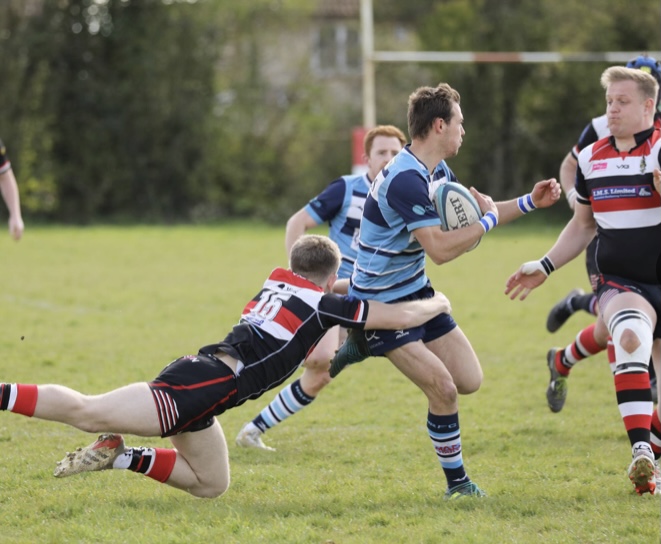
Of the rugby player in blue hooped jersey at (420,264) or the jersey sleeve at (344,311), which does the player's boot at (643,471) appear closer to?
the rugby player in blue hooped jersey at (420,264)

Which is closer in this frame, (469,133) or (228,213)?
(469,133)

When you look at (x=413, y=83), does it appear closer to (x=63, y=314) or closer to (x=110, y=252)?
(x=110, y=252)

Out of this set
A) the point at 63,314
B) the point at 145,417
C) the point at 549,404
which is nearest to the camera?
the point at 145,417

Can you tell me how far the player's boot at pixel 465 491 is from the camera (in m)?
5.23

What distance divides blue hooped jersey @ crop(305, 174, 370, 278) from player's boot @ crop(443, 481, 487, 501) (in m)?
2.21

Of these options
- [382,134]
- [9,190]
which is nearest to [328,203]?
[382,134]

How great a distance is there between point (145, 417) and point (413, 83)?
86.2 ft

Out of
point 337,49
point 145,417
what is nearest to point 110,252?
point 145,417

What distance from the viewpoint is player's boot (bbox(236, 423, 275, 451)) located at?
663 cm

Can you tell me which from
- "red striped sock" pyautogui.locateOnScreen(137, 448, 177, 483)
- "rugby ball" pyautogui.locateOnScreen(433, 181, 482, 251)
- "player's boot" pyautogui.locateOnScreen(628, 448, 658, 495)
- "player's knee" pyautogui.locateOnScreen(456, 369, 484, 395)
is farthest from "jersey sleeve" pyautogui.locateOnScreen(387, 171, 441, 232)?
"red striped sock" pyautogui.locateOnScreen(137, 448, 177, 483)

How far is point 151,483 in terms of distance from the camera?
561cm

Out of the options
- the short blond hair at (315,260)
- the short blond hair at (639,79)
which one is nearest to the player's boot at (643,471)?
the short blond hair at (315,260)

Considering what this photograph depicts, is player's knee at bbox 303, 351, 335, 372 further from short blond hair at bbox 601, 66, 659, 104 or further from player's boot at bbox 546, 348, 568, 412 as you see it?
short blond hair at bbox 601, 66, 659, 104

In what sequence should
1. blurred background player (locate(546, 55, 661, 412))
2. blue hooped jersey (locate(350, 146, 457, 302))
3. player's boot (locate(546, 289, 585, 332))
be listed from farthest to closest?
player's boot (locate(546, 289, 585, 332)), blurred background player (locate(546, 55, 661, 412)), blue hooped jersey (locate(350, 146, 457, 302))
